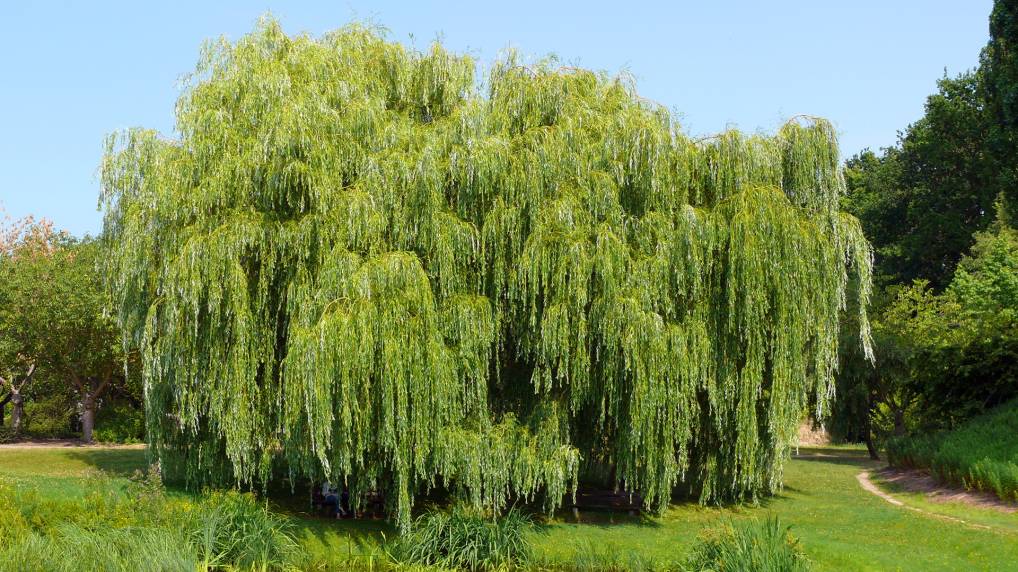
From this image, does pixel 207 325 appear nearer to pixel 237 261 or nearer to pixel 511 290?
pixel 237 261

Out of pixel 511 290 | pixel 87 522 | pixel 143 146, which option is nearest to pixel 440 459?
pixel 511 290

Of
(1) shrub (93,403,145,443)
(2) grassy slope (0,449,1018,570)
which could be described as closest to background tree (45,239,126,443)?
(1) shrub (93,403,145,443)

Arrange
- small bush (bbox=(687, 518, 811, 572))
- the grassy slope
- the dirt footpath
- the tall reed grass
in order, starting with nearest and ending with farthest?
the tall reed grass < small bush (bbox=(687, 518, 811, 572)) < the grassy slope < the dirt footpath

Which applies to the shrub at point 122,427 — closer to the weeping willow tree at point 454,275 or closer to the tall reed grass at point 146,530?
the weeping willow tree at point 454,275

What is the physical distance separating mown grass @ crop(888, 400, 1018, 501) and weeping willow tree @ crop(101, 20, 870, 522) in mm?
5065

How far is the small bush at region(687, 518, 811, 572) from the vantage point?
12.2 meters

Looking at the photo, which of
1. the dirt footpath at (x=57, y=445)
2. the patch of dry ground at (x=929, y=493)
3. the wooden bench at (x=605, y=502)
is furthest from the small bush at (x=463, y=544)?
the dirt footpath at (x=57, y=445)

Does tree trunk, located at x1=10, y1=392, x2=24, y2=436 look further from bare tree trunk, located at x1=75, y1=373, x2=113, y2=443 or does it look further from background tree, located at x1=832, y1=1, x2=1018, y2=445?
background tree, located at x1=832, y1=1, x2=1018, y2=445

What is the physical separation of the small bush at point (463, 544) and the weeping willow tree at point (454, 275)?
615 mm

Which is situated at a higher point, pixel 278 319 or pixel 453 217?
pixel 453 217

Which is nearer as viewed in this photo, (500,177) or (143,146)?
(500,177)

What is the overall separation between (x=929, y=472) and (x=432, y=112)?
56.4 ft

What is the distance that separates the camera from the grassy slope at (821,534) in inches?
570

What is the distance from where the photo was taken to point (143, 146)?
17.0 metres
